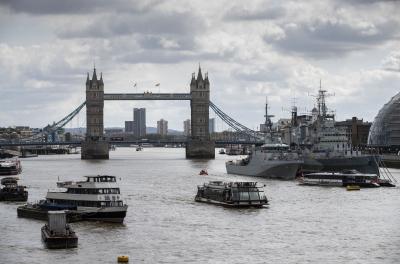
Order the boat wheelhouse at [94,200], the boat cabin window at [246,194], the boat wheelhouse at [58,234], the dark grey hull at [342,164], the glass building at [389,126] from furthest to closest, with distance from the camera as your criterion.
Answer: the glass building at [389,126] < the dark grey hull at [342,164] < the boat cabin window at [246,194] < the boat wheelhouse at [94,200] < the boat wheelhouse at [58,234]

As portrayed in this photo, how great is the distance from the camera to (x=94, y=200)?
59.7m

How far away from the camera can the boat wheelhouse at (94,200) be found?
5862 cm

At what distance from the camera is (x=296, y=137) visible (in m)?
138

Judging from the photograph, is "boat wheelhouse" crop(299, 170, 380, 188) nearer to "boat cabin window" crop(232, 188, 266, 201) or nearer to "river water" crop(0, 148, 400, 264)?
"river water" crop(0, 148, 400, 264)

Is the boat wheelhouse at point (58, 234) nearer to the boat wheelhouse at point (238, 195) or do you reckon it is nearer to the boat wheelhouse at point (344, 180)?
the boat wheelhouse at point (238, 195)

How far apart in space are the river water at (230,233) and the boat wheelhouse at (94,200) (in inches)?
42.6

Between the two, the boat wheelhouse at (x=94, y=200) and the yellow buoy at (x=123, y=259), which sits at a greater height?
the boat wheelhouse at (x=94, y=200)

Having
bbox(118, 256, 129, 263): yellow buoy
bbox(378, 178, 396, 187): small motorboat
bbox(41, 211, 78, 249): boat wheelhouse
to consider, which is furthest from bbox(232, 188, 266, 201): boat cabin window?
bbox(118, 256, 129, 263): yellow buoy

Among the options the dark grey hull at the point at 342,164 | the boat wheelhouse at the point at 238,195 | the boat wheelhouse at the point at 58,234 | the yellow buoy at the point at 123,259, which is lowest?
the yellow buoy at the point at 123,259

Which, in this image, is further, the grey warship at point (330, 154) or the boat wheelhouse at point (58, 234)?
the grey warship at point (330, 154)

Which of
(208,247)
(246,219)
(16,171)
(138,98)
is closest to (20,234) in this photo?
(208,247)

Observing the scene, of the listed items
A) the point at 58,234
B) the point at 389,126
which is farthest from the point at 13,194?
the point at 389,126

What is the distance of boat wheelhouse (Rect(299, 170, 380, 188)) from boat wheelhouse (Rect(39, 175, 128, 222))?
36485 millimetres

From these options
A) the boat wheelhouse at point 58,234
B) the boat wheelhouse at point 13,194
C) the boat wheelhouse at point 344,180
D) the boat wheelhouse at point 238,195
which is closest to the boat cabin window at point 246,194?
the boat wheelhouse at point 238,195
